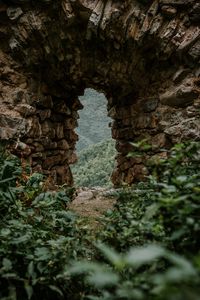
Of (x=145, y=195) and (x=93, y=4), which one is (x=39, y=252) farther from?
(x=93, y=4)

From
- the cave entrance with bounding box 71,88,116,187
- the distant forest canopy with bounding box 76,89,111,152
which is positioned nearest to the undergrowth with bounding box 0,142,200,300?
the cave entrance with bounding box 71,88,116,187

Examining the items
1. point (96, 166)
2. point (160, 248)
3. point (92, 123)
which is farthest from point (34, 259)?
point (92, 123)

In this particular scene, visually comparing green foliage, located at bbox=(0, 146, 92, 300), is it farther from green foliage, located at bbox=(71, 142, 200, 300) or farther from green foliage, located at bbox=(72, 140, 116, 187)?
green foliage, located at bbox=(72, 140, 116, 187)

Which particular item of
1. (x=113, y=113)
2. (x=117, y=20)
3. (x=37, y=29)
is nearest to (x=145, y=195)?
(x=117, y=20)

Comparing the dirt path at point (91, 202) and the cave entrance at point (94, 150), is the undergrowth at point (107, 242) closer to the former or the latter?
the dirt path at point (91, 202)

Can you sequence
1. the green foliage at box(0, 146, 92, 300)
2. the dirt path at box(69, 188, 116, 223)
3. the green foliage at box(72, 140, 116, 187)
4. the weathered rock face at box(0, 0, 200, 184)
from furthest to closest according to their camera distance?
the green foliage at box(72, 140, 116, 187) < the dirt path at box(69, 188, 116, 223) < the weathered rock face at box(0, 0, 200, 184) < the green foliage at box(0, 146, 92, 300)

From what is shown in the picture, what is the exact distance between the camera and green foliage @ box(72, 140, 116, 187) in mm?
12328

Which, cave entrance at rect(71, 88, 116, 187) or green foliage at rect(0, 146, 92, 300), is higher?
cave entrance at rect(71, 88, 116, 187)

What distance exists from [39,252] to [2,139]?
384 centimetres

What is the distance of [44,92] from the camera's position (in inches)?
237

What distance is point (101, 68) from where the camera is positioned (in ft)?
18.5

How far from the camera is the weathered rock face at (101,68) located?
4.71 m

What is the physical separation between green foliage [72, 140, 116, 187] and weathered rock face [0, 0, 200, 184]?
5108 mm

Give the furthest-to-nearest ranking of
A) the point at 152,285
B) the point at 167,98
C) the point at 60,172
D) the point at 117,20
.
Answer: the point at 60,172 < the point at 167,98 < the point at 117,20 < the point at 152,285
